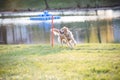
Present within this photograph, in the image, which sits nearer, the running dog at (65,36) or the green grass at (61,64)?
the green grass at (61,64)

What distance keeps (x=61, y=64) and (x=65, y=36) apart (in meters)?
1.29

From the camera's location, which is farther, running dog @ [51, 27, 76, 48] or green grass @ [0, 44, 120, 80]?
running dog @ [51, 27, 76, 48]

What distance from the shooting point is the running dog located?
237 inches

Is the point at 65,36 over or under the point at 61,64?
over

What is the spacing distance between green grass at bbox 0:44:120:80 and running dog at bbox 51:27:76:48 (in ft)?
1.37

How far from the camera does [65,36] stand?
6.10 m

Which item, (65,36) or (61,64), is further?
(65,36)

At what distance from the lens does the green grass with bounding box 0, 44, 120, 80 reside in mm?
4536

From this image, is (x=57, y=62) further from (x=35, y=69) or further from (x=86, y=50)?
(x=86, y=50)

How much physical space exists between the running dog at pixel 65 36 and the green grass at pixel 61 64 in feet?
1.37

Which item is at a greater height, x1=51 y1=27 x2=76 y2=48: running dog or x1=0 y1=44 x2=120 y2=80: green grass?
x1=51 y1=27 x2=76 y2=48: running dog

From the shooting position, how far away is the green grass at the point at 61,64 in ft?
14.9

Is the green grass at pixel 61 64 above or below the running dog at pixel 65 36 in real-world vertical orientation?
below

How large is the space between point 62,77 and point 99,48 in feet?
4.10
